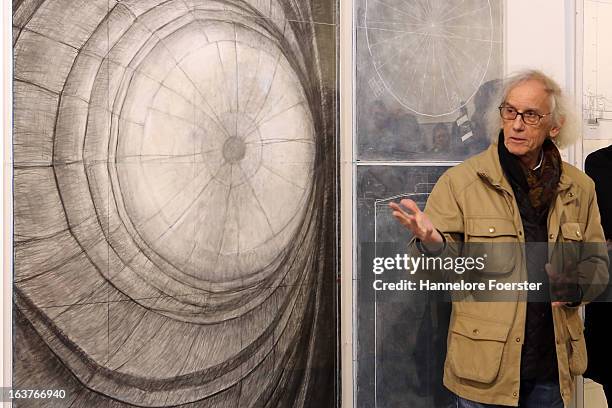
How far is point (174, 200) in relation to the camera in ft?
6.42

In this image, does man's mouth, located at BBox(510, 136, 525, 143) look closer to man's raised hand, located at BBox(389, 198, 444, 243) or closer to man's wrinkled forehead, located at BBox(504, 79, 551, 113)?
man's wrinkled forehead, located at BBox(504, 79, 551, 113)

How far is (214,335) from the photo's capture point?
202 centimetres

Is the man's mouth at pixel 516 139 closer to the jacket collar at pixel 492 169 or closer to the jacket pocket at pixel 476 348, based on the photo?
the jacket collar at pixel 492 169

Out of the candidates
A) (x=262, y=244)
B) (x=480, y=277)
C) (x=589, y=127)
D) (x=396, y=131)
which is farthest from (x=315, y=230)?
(x=589, y=127)

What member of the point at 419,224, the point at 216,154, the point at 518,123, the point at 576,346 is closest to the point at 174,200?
the point at 216,154

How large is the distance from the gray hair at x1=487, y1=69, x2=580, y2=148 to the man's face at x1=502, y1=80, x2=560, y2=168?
0.01 metres

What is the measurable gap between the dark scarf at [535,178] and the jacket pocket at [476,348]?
372 millimetres

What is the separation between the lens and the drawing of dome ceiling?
1.83 metres

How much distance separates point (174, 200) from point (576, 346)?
1.36 meters

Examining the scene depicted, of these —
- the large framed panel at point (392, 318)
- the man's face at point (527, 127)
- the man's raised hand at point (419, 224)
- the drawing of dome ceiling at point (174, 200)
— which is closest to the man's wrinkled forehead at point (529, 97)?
the man's face at point (527, 127)

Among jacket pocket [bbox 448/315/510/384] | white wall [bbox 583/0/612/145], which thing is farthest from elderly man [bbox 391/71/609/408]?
white wall [bbox 583/0/612/145]

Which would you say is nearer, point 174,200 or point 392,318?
point 174,200

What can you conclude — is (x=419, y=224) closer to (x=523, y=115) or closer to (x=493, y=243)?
(x=493, y=243)

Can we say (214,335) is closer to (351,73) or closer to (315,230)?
(315,230)
